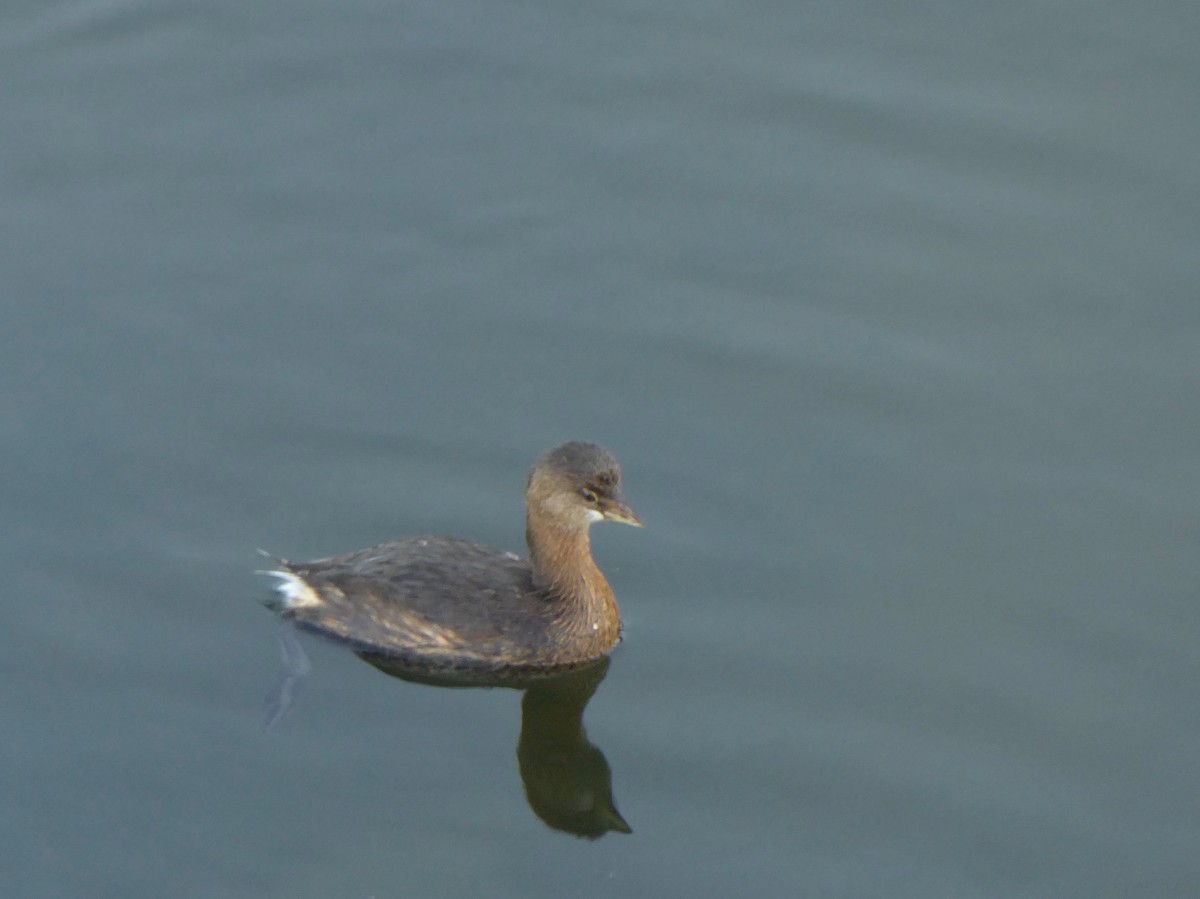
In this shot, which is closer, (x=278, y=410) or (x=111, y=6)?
(x=278, y=410)

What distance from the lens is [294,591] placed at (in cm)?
961

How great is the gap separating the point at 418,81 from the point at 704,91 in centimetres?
176

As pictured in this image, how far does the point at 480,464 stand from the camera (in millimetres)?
10328

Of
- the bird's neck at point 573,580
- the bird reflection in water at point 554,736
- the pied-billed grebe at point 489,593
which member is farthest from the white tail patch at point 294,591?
the bird's neck at point 573,580

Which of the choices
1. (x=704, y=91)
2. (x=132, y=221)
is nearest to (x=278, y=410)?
(x=132, y=221)

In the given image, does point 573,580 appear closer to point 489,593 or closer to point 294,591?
point 489,593

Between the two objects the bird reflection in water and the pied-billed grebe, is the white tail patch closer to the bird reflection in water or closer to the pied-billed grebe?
the pied-billed grebe

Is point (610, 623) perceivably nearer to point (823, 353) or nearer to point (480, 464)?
point (480, 464)

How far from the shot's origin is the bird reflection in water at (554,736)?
28.9 ft

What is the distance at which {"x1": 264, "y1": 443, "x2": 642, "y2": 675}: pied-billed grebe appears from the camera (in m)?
9.51

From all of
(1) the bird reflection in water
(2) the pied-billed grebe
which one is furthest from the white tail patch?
(1) the bird reflection in water

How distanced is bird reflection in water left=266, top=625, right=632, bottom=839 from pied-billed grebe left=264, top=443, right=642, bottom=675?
0.08 meters

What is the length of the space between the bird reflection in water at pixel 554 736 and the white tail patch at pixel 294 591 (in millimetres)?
134

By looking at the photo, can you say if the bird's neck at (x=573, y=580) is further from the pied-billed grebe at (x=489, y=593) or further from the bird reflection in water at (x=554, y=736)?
the bird reflection in water at (x=554, y=736)
